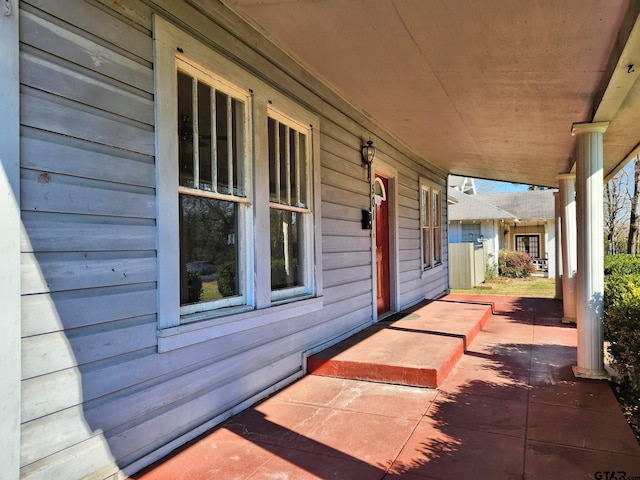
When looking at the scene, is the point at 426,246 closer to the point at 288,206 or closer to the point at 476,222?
the point at 288,206

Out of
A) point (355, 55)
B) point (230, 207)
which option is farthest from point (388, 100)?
point (230, 207)

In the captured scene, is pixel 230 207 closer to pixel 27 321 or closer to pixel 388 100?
pixel 27 321

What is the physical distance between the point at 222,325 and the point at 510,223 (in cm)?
2304

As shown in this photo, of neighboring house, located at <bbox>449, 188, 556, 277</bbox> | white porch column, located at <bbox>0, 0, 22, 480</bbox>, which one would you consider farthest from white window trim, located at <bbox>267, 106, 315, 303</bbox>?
neighboring house, located at <bbox>449, 188, 556, 277</bbox>

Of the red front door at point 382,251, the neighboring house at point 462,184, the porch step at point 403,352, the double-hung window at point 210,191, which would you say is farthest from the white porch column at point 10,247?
the neighboring house at point 462,184

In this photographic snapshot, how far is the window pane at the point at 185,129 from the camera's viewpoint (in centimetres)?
271

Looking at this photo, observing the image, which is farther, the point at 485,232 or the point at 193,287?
the point at 485,232

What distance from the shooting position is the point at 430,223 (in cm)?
869

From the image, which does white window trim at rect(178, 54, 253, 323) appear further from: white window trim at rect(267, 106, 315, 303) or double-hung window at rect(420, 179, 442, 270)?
double-hung window at rect(420, 179, 442, 270)

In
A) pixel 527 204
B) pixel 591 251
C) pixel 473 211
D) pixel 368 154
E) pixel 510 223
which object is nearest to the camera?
pixel 591 251

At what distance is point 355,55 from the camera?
351 centimetres

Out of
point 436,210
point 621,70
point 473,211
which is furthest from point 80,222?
point 473,211

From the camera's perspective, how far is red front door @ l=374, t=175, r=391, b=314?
6.18 meters

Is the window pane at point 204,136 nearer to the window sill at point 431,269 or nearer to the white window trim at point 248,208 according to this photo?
the white window trim at point 248,208
